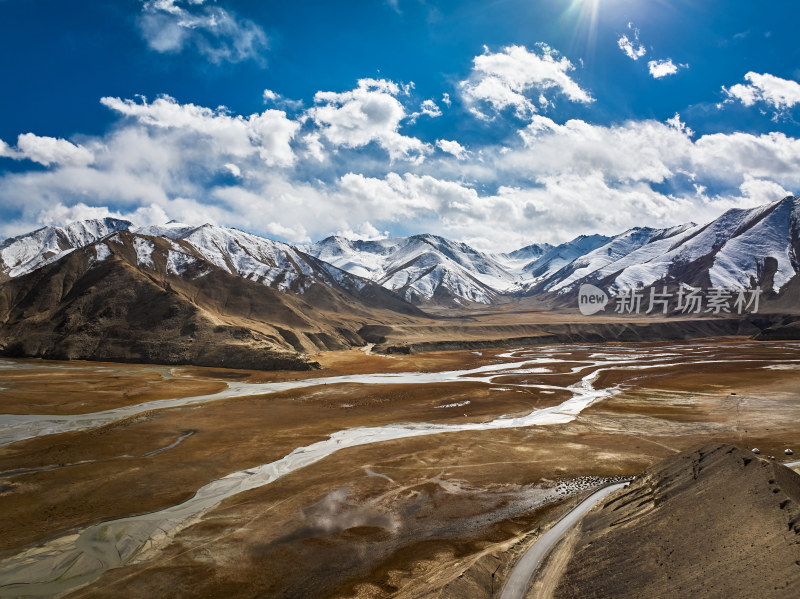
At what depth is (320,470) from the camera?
3388 centimetres

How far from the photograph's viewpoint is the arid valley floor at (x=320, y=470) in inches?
787

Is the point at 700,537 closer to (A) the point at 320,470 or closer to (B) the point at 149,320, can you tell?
(A) the point at 320,470

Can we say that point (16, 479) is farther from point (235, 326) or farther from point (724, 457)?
point (235, 326)

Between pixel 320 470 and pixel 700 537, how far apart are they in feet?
81.8

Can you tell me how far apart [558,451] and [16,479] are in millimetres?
40974

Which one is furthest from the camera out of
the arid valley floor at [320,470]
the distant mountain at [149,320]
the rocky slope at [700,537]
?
the distant mountain at [149,320]

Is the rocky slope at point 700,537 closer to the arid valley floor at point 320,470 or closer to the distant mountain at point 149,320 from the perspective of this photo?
the arid valley floor at point 320,470

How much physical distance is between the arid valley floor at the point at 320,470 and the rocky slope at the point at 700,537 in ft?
4.00

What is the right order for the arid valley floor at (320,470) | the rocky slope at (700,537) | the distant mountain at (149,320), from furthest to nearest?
the distant mountain at (149,320)
the arid valley floor at (320,470)
the rocky slope at (700,537)

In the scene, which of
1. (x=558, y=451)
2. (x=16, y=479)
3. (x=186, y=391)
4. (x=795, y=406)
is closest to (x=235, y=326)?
(x=186, y=391)

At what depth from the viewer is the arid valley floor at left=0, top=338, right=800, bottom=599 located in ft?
65.6

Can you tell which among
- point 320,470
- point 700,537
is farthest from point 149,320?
point 700,537

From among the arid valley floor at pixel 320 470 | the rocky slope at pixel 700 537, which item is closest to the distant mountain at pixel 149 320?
the arid valley floor at pixel 320 470

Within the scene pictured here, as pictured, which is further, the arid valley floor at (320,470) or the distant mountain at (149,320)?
the distant mountain at (149,320)
